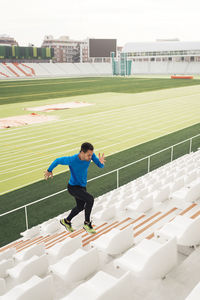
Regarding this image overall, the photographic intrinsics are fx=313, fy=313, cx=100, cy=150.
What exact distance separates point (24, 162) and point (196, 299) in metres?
11.7

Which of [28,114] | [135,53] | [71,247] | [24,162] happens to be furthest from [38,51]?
[71,247]

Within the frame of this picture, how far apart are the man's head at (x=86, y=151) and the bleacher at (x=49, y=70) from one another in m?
67.0

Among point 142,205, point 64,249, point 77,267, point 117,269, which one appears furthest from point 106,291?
point 142,205

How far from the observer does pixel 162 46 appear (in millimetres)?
87375

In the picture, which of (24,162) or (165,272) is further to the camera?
(24,162)

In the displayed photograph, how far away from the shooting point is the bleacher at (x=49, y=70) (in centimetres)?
7106

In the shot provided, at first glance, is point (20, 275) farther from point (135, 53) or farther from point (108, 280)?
point (135, 53)

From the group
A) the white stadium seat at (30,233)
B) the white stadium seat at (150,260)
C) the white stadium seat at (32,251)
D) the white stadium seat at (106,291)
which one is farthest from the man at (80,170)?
the white stadium seat at (106,291)

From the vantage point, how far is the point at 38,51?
8031 centimetres

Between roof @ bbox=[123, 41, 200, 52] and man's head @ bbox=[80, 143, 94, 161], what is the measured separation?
85.3 meters

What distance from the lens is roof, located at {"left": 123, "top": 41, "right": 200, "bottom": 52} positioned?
83081mm

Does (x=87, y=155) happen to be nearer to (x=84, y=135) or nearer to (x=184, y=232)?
(x=184, y=232)

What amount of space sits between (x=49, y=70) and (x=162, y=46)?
1274 inches

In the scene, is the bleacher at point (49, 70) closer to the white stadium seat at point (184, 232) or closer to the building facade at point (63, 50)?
the white stadium seat at point (184, 232)
